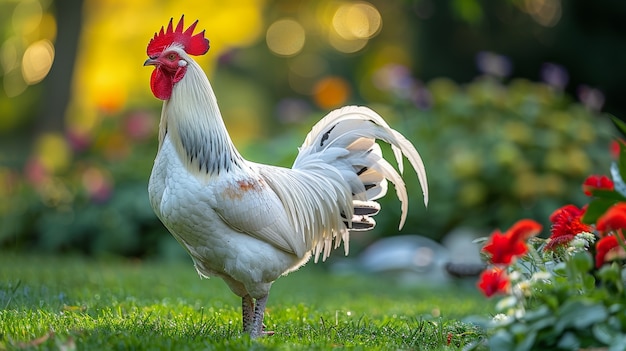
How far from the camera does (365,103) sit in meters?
18.4

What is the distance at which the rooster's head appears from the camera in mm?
4551

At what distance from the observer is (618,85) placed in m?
15.8

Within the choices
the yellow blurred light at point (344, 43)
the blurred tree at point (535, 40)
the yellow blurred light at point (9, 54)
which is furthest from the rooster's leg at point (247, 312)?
the yellow blurred light at point (344, 43)

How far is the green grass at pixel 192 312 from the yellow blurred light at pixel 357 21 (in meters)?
18.0

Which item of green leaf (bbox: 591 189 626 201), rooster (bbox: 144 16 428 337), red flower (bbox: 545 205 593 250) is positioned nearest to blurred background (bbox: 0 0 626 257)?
rooster (bbox: 144 16 428 337)

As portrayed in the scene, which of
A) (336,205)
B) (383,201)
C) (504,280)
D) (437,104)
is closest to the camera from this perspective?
(504,280)

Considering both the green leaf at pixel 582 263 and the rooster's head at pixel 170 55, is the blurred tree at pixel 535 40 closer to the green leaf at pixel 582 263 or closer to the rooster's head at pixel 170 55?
the rooster's head at pixel 170 55

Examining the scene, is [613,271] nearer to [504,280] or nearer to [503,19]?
[504,280]

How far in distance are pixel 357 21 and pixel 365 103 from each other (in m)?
9.46

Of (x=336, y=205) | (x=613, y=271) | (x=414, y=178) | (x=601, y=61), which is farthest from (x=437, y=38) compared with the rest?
(x=613, y=271)

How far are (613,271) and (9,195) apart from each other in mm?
9716

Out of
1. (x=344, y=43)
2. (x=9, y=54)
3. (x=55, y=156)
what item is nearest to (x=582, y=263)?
(x=55, y=156)

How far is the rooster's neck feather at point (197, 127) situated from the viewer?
14.6 ft

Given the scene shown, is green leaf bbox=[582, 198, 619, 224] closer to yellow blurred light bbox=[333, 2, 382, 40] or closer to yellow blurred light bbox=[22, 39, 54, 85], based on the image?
yellow blurred light bbox=[22, 39, 54, 85]
